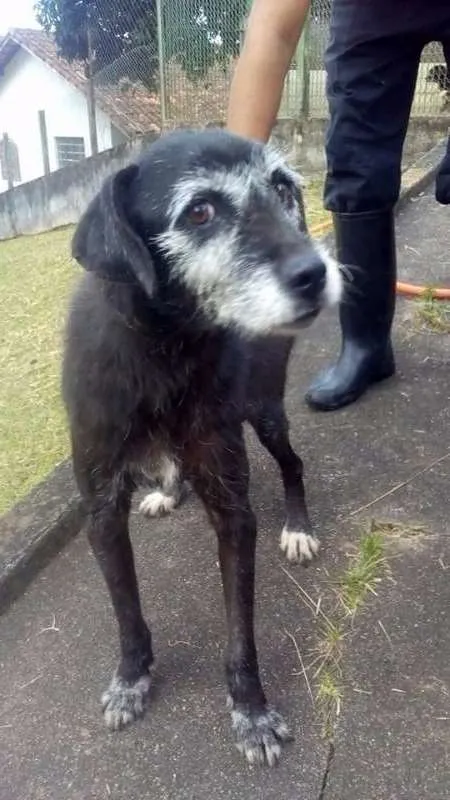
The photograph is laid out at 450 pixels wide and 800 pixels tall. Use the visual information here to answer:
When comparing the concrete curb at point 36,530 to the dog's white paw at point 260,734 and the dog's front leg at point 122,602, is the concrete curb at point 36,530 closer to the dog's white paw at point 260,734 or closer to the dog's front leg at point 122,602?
the dog's front leg at point 122,602

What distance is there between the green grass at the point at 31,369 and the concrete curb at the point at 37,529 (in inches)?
15.7

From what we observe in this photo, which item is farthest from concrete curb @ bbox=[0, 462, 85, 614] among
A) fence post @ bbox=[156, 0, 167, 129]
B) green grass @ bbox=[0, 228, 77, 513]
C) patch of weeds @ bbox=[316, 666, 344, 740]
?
fence post @ bbox=[156, 0, 167, 129]

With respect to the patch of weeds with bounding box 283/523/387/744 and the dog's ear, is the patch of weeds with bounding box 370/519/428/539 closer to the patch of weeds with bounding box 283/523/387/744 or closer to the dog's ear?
the patch of weeds with bounding box 283/523/387/744

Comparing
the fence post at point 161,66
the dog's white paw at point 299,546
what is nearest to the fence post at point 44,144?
the fence post at point 161,66

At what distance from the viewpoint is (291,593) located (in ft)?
8.08

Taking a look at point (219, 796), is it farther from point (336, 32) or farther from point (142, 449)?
point (336, 32)

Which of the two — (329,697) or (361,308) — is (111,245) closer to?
(329,697)

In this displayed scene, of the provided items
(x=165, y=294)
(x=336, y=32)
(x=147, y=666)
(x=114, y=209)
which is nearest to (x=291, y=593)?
(x=147, y=666)

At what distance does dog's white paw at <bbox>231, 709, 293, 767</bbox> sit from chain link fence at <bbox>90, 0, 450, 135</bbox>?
6.29 metres

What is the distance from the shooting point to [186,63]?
9.02 meters

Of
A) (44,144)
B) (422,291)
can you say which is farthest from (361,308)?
(44,144)

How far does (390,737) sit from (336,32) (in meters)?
2.48

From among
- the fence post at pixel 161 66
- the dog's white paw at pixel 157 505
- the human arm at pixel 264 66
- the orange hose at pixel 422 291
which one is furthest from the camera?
the fence post at pixel 161 66

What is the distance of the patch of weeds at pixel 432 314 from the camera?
403 centimetres
